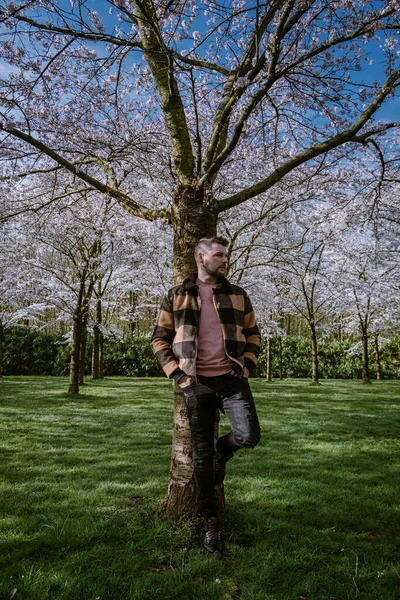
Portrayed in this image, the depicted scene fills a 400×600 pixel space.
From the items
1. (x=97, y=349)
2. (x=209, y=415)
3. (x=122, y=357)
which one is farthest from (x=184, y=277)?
A: (x=122, y=357)

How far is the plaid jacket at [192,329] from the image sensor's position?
2625mm

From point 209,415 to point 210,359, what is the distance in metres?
0.36

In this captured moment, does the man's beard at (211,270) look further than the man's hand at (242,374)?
Yes

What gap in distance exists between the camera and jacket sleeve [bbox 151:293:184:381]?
8.77 feet

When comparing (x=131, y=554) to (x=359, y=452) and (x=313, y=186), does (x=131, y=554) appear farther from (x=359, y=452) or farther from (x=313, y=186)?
(x=313, y=186)

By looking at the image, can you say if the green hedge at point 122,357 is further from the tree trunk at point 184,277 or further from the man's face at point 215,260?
the man's face at point 215,260

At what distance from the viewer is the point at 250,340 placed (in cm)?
281

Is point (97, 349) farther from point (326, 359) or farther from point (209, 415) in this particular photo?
point (209, 415)

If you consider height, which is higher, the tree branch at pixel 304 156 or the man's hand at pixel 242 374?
the tree branch at pixel 304 156

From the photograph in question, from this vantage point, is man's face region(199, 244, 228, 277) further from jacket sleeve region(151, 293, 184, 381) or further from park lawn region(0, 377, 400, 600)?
park lawn region(0, 377, 400, 600)

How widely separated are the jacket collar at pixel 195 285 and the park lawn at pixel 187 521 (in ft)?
5.39

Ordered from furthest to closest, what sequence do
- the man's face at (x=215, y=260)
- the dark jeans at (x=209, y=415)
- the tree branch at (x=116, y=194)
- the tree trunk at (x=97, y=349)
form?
the tree trunk at (x=97, y=349) → the tree branch at (x=116, y=194) → the man's face at (x=215, y=260) → the dark jeans at (x=209, y=415)

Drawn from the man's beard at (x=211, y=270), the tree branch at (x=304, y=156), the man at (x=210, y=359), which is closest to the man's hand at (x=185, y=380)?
the man at (x=210, y=359)

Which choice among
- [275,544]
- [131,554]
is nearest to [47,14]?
[131,554]
